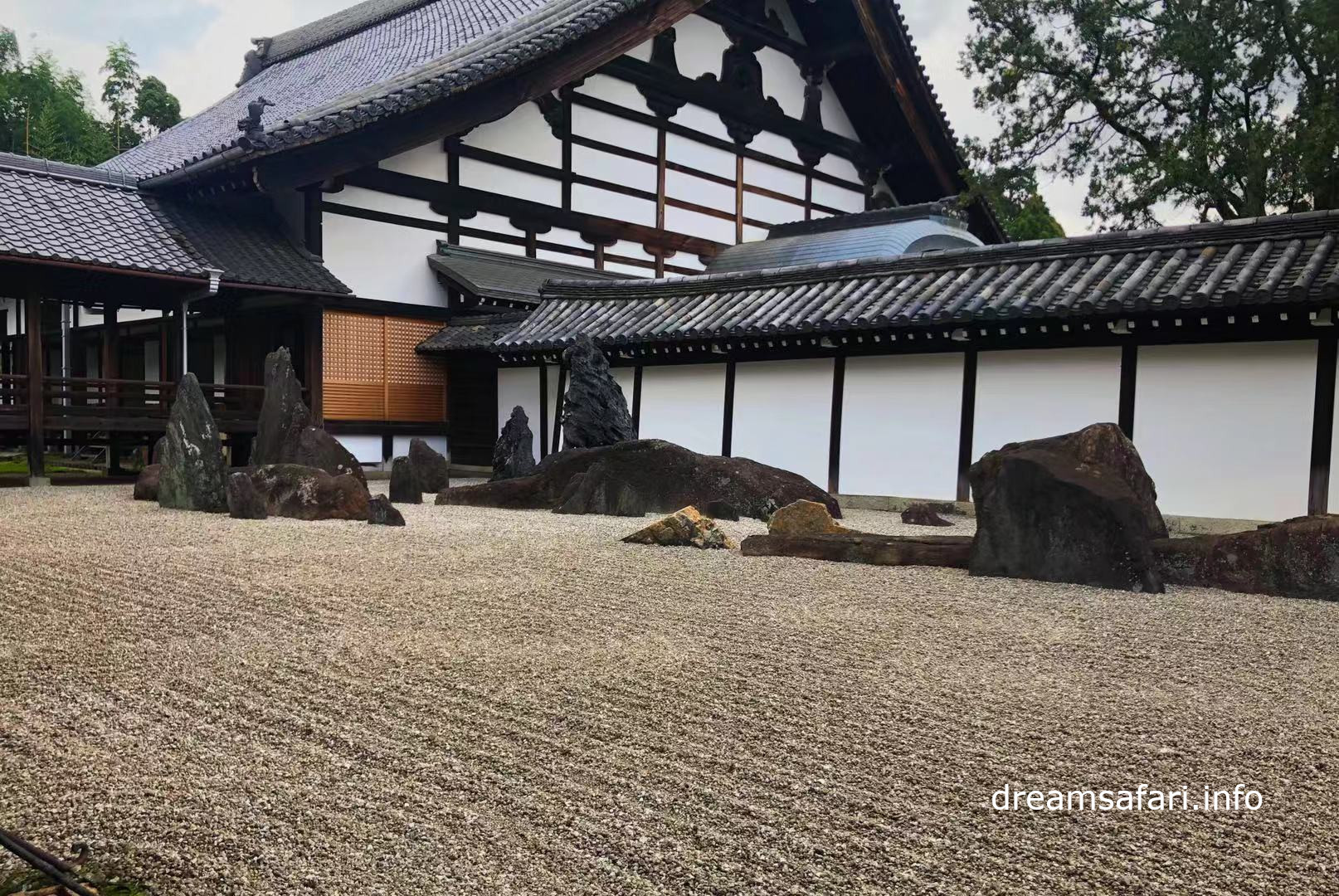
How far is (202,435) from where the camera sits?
8.30 meters

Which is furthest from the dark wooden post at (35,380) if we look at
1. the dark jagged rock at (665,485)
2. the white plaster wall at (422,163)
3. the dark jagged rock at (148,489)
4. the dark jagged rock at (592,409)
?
the dark jagged rock at (592,409)

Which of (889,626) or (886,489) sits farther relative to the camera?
(886,489)

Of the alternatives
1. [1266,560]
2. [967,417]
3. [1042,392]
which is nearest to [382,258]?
[967,417]

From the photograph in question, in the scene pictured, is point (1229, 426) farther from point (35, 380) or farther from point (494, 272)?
point (35, 380)

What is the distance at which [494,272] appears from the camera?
1469 cm

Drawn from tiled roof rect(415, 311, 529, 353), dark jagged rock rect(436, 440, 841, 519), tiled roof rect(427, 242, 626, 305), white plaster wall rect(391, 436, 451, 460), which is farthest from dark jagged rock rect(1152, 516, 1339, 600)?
white plaster wall rect(391, 436, 451, 460)

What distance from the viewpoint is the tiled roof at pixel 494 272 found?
14000 mm

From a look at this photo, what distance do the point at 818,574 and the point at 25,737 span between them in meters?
3.89

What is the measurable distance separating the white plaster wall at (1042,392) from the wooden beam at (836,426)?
151cm

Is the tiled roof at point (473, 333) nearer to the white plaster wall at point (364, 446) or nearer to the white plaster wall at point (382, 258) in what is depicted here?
the white plaster wall at point (382, 258)

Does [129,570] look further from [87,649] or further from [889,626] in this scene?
[889,626]

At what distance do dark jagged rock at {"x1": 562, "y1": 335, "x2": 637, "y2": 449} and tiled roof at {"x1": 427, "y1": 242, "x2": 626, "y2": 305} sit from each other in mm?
4289

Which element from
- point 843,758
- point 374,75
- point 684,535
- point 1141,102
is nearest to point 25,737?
point 843,758

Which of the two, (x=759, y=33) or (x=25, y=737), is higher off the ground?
(x=759, y=33)
